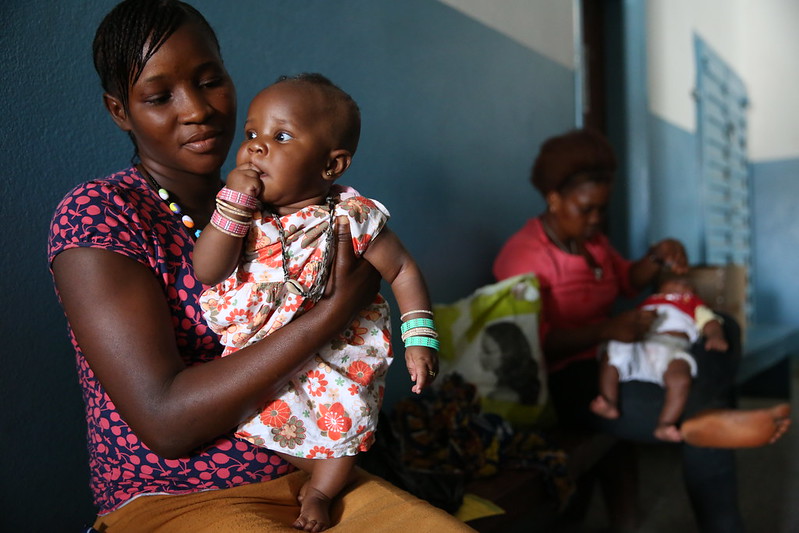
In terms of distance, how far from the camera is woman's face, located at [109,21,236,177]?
116cm

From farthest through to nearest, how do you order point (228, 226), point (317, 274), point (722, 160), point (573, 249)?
point (722, 160) → point (573, 249) → point (317, 274) → point (228, 226)

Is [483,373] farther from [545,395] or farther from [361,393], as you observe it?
[361,393]

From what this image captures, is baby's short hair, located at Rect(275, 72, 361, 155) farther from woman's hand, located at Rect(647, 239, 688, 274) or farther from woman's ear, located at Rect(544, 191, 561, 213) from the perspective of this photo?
woman's hand, located at Rect(647, 239, 688, 274)

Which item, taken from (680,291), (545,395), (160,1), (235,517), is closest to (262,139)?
(160,1)

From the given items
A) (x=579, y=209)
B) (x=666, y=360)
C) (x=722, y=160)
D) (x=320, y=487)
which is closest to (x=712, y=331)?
(x=666, y=360)

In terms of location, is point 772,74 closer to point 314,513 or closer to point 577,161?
point 577,161

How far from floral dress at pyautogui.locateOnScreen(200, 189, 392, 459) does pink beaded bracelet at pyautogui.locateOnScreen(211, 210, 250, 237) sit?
0.21 ft

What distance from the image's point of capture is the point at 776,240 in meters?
6.48

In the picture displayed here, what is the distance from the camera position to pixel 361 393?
1154 millimetres

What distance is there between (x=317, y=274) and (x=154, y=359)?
29cm

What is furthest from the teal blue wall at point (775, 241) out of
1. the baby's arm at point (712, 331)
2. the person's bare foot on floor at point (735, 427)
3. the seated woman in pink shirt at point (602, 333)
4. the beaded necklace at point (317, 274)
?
the beaded necklace at point (317, 274)

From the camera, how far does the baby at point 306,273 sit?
1.09 metres

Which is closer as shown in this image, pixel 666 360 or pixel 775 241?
pixel 666 360

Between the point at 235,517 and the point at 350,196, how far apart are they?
59 cm
